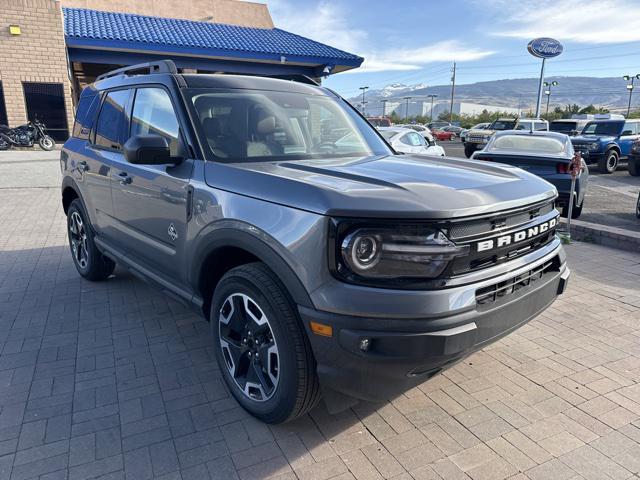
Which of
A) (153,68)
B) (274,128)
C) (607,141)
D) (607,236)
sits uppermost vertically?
(153,68)

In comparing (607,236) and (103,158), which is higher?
(103,158)

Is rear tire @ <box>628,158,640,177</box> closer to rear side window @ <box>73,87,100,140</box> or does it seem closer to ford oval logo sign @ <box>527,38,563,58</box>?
rear side window @ <box>73,87,100,140</box>

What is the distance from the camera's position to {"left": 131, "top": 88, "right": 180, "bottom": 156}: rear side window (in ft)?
10.8

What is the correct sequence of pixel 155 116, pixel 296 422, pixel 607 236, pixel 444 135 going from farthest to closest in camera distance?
pixel 444 135 < pixel 607 236 < pixel 155 116 < pixel 296 422

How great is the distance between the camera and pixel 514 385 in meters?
3.19

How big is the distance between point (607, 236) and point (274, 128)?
5.35m

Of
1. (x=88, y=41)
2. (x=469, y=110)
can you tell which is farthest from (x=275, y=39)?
(x=469, y=110)

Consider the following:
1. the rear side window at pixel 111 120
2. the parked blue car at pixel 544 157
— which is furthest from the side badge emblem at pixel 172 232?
the parked blue car at pixel 544 157

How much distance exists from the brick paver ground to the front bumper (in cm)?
44

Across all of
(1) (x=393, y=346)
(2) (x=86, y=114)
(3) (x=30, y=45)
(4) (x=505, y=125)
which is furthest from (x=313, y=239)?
(4) (x=505, y=125)

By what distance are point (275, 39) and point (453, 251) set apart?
65.9 feet

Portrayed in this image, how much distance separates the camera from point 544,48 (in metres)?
33.0

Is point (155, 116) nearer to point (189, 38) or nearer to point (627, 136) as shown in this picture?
point (189, 38)

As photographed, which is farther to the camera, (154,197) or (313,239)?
(154,197)
